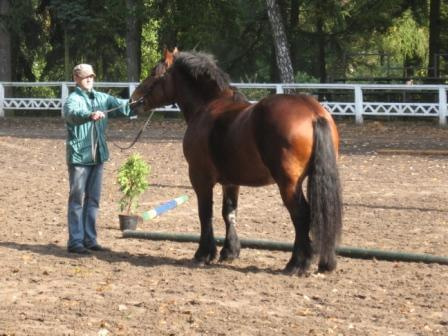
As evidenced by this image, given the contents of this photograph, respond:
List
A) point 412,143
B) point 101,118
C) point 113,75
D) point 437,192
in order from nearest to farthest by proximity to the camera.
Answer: point 101,118 < point 437,192 < point 412,143 < point 113,75

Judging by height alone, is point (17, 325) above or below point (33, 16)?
below

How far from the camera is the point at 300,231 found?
8.31m

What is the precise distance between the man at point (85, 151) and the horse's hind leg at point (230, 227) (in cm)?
127

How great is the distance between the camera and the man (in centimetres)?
941

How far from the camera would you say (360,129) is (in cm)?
2356

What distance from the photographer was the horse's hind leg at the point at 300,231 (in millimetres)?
8228

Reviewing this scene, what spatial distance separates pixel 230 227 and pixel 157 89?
160cm

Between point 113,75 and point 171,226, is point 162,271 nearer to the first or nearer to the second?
point 171,226

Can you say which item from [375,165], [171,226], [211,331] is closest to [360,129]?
[375,165]

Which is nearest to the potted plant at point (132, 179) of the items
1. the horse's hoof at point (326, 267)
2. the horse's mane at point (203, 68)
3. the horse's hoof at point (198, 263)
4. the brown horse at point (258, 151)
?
the brown horse at point (258, 151)

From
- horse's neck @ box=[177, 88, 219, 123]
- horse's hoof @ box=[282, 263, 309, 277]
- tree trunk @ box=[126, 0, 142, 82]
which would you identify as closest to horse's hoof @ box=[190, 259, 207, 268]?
horse's hoof @ box=[282, 263, 309, 277]

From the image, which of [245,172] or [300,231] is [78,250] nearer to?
[245,172]

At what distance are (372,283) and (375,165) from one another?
8.52 metres

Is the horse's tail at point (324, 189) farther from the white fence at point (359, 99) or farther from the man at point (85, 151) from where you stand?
the white fence at point (359, 99)
